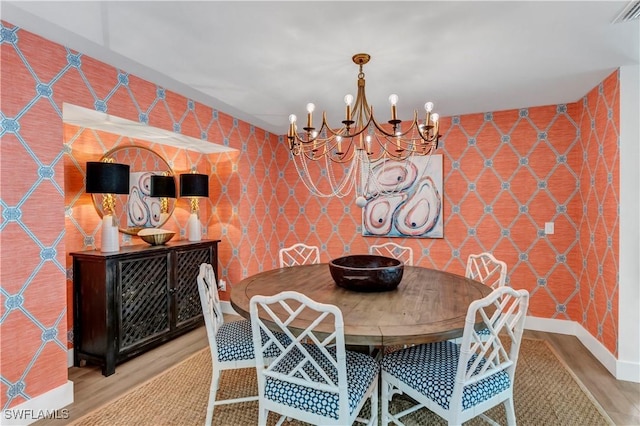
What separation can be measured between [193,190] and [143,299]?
119cm

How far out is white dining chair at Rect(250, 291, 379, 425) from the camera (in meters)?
1.35

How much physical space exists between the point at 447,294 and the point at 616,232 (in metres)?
1.67

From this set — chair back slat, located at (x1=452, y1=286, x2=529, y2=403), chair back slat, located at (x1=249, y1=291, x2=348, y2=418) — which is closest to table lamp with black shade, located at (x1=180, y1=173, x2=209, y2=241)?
chair back slat, located at (x1=249, y1=291, x2=348, y2=418)

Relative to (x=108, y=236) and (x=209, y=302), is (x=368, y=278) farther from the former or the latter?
(x=108, y=236)

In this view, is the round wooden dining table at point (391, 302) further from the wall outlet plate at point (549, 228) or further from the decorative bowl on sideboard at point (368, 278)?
the wall outlet plate at point (549, 228)

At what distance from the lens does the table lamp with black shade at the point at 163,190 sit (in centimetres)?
331

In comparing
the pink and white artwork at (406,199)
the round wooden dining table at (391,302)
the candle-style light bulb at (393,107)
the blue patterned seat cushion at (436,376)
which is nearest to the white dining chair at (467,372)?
the blue patterned seat cushion at (436,376)

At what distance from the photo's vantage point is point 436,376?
1522mm

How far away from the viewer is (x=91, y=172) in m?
2.50

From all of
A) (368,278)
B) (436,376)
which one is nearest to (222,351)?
(368,278)

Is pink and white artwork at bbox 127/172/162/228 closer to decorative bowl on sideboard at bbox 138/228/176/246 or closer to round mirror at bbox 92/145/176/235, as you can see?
round mirror at bbox 92/145/176/235

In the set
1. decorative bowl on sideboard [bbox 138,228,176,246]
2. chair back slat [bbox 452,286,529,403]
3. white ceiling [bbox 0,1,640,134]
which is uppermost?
white ceiling [bbox 0,1,640,134]

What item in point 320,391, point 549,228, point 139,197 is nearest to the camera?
point 320,391

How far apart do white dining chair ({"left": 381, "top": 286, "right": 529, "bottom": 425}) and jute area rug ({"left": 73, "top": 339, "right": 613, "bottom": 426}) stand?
490 mm
